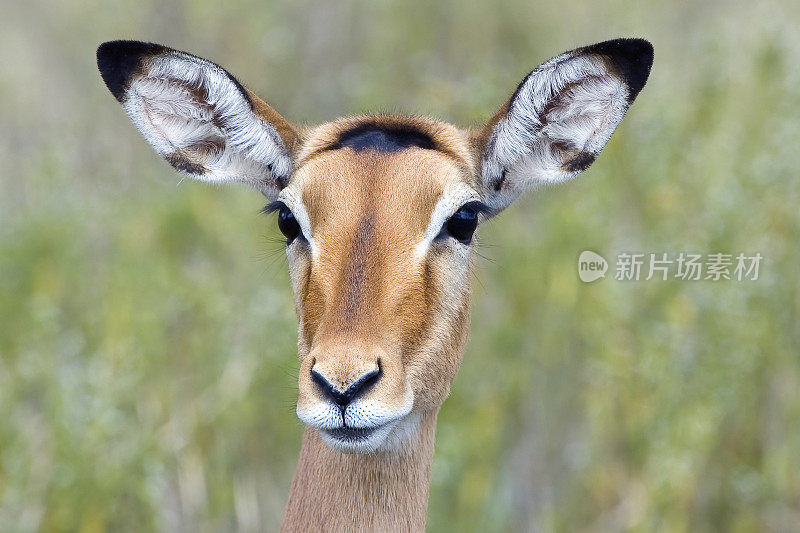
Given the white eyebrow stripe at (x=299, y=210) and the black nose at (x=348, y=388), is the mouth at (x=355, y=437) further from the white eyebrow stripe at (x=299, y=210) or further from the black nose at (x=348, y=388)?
the white eyebrow stripe at (x=299, y=210)

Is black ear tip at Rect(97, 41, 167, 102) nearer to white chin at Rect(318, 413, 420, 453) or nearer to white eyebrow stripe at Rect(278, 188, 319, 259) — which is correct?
white eyebrow stripe at Rect(278, 188, 319, 259)

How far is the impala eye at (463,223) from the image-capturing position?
4438mm

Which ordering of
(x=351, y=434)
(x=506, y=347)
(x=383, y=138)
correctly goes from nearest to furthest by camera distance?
(x=351, y=434) < (x=383, y=138) < (x=506, y=347)

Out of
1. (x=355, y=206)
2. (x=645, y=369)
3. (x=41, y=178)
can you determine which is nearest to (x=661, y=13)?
(x=645, y=369)

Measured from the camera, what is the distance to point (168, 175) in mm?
10617

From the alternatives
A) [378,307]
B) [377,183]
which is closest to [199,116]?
[377,183]

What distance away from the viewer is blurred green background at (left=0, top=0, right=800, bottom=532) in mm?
6992

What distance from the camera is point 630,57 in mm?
4504

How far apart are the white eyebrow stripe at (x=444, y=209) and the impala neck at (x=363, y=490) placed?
80cm

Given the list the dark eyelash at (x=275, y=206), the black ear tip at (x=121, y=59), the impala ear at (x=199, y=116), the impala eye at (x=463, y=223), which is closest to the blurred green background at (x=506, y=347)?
the impala ear at (x=199, y=116)

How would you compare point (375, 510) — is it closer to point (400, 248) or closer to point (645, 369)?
point (400, 248)

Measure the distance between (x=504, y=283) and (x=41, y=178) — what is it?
3717 mm

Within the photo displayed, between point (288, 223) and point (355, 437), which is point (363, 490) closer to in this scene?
point (355, 437)

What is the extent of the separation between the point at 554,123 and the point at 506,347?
11.9 ft
